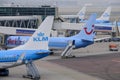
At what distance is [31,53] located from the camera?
4931cm

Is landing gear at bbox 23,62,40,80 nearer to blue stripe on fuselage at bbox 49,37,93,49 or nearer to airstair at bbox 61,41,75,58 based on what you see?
airstair at bbox 61,41,75,58

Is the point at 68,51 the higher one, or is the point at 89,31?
the point at 89,31

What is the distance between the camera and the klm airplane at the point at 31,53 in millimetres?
49000

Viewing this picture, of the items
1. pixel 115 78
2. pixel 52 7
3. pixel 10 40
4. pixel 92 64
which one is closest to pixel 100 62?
pixel 92 64

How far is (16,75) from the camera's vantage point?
51.7 m

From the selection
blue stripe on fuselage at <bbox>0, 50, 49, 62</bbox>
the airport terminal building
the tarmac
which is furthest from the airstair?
blue stripe on fuselage at <bbox>0, 50, 49, 62</bbox>

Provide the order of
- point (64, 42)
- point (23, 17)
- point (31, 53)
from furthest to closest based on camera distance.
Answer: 1. point (23, 17)
2. point (64, 42)
3. point (31, 53)

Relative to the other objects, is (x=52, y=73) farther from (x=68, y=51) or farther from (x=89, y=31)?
(x=89, y=31)

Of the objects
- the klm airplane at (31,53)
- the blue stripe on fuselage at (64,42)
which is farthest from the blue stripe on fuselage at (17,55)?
the blue stripe on fuselage at (64,42)

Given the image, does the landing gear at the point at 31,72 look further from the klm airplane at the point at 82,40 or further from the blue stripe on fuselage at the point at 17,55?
the klm airplane at the point at 82,40

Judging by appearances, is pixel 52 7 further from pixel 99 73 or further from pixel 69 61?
pixel 99 73

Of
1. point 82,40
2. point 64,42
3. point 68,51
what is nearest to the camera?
point 68,51

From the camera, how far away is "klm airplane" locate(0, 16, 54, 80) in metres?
49.0

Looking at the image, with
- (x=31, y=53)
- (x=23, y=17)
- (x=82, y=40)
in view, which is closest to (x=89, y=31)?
(x=82, y=40)
